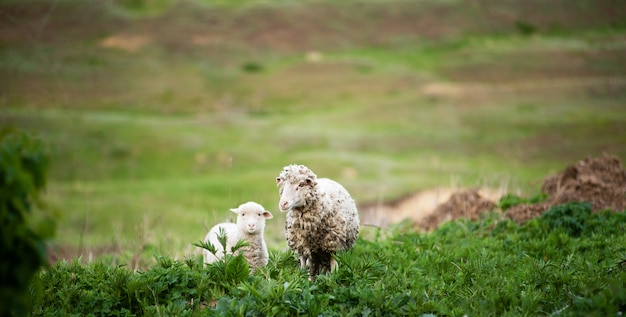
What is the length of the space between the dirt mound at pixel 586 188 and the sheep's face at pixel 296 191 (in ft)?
17.2

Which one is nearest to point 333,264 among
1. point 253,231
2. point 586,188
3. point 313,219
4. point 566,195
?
point 313,219

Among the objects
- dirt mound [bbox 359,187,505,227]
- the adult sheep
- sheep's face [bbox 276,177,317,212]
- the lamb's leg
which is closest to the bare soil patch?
dirt mound [bbox 359,187,505,227]

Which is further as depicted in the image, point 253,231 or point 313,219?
point 253,231

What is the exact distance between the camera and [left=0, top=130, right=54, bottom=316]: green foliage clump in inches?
173

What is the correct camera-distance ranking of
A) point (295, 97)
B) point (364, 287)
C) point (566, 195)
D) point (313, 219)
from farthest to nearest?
point (295, 97), point (566, 195), point (313, 219), point (364, 287)

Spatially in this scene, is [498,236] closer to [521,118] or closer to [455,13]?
[521,118]

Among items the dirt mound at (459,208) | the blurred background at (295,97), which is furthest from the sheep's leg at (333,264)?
the dirt mound at (459,208)

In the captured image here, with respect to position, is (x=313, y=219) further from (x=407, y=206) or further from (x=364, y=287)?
(x=407, y=206)

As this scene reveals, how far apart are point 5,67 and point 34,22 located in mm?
8838

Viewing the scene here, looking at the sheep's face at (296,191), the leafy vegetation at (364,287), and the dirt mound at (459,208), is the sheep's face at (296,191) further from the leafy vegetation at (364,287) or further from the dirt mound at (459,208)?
the dirt mound at (459,208)

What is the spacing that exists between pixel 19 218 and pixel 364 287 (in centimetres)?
380

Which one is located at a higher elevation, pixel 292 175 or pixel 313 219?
pixel 292 175

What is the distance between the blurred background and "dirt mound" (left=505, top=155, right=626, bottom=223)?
3213mm

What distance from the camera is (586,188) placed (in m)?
12.5
